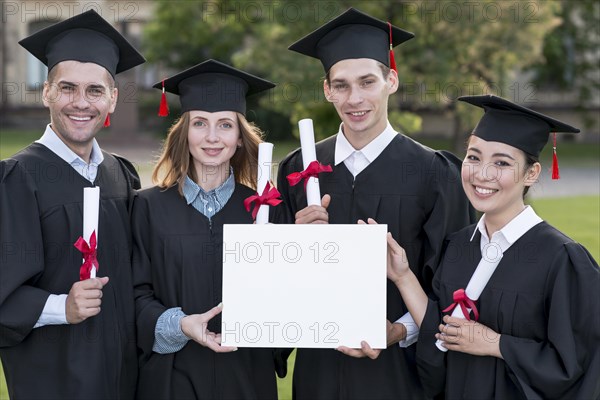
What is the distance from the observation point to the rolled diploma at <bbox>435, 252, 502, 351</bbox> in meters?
3.40

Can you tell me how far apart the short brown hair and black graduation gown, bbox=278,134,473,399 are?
0.37 metres

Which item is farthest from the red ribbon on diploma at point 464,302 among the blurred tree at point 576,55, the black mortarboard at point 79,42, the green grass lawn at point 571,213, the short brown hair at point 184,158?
the blurred tree at point 576,55

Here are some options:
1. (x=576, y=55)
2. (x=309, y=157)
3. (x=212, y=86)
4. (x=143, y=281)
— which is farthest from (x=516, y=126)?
(x=576, y=55)

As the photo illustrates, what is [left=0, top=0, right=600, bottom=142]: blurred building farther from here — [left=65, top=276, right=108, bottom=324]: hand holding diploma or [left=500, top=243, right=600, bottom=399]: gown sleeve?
[left=65, top=276, right=108, bottom=324]: hand holding diploma

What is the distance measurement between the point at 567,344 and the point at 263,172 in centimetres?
137

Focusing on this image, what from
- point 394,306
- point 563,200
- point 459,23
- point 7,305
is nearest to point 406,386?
point 394,306

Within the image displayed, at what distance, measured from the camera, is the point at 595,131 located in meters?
27.8

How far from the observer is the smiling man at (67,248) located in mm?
3432

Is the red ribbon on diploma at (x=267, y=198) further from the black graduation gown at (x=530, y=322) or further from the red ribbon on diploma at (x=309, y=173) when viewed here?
the black graduation gown at (x=530, y=322)

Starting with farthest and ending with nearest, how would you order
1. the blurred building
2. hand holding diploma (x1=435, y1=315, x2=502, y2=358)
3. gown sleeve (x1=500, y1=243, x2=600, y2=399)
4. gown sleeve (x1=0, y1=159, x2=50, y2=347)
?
the blurred building
gown sleeve (x1=0, y1=159, x2=50, y2=347)
hand holding diploma (x1=435, y1=315, x2=502, y2=358)
gown sleeve (x1=500, y1=243, x2=600, y2=399)

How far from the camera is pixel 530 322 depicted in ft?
10.9

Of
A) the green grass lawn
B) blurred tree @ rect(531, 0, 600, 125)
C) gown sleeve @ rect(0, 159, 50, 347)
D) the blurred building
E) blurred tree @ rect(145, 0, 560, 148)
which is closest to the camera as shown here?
gown sleeve @ rect(0, 159, 50, 347)

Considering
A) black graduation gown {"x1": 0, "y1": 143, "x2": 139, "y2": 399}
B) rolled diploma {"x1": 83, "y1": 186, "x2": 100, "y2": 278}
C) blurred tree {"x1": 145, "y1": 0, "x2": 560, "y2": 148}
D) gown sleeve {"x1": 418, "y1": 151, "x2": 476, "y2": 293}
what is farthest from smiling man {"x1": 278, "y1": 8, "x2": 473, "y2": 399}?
blurred tree {"x1": 145, "y1": 0, "x2": 560, "y2": 148}

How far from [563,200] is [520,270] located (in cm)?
1232
